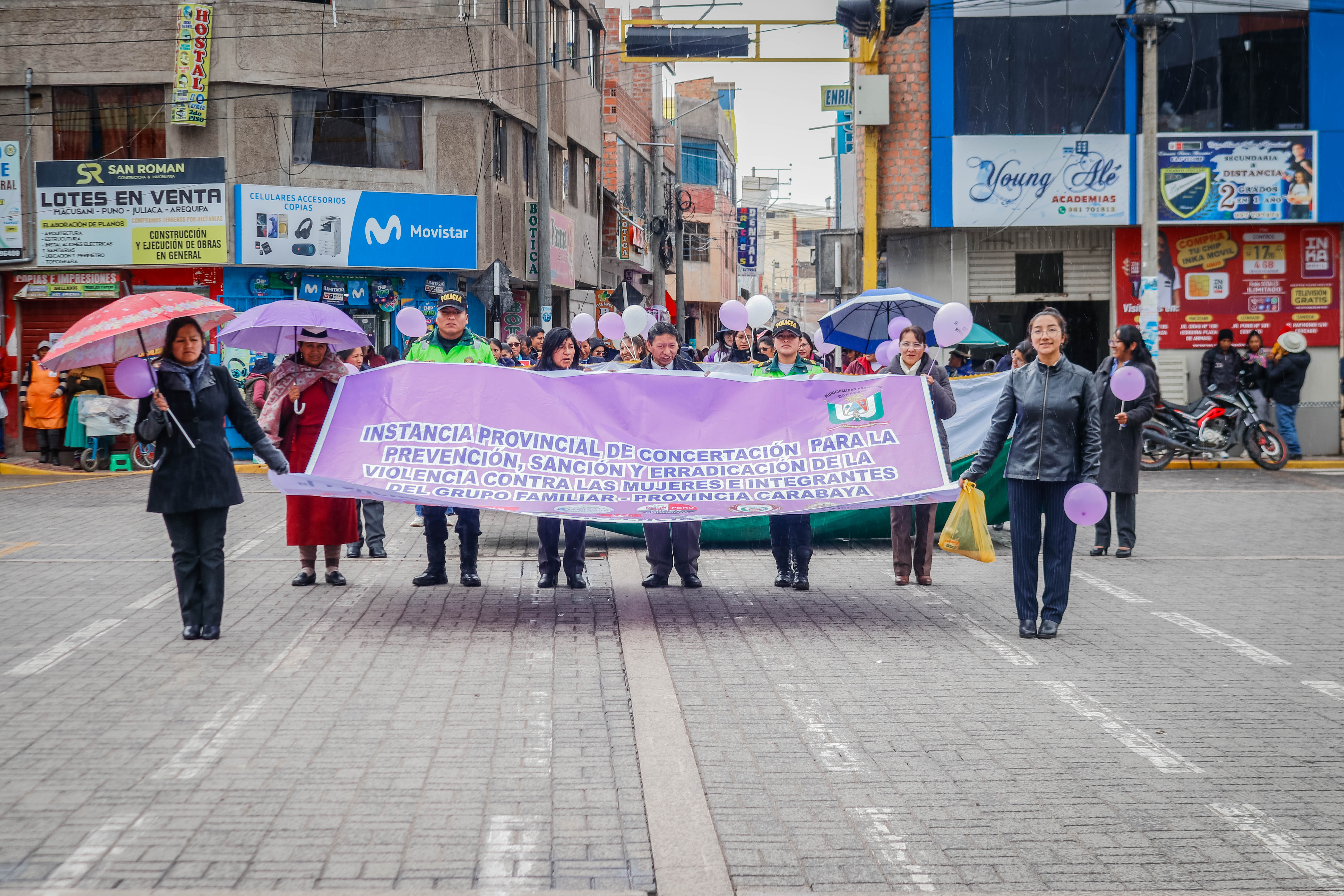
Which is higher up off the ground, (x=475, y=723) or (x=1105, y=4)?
(x=1105, y=4)

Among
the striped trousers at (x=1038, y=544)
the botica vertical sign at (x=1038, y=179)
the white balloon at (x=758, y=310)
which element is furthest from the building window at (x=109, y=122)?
the striped trousers at (x=1038, y=544)

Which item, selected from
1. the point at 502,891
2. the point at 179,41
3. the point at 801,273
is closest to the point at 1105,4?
the point at 179,41

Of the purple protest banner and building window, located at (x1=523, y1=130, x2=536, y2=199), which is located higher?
building window, located at (x1=523, y1=130, x2=536, y2=199)

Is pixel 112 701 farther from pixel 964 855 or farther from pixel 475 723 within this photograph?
pixel 964 855

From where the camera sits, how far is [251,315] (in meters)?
9.05

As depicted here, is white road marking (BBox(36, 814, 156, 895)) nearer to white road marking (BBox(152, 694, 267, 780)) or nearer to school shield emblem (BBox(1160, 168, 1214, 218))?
white road marking (BBox(152, 694, 267, 780))

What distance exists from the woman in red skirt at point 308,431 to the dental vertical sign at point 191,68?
1475 centimetres

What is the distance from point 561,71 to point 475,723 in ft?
86.9

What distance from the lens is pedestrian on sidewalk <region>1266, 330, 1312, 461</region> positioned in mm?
20766

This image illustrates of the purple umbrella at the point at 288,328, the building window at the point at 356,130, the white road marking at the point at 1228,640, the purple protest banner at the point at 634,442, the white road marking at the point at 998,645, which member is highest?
the building window at the point at 356,130

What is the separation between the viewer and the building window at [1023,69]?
2220 centimetres

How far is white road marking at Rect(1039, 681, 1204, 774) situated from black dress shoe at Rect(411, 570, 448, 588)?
460cm

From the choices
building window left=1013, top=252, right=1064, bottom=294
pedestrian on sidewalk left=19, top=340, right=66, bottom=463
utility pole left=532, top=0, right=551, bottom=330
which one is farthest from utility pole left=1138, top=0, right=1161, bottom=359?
pedestrian on sidewalk left=19, top=340, right=66, bottom=463

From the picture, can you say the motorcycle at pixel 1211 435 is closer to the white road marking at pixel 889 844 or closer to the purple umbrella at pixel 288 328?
the purple umbrella at pixel 288 328
